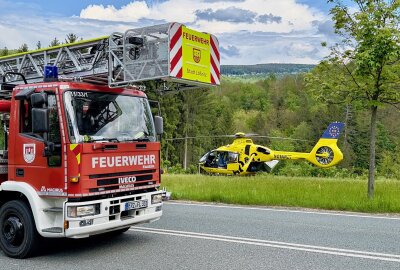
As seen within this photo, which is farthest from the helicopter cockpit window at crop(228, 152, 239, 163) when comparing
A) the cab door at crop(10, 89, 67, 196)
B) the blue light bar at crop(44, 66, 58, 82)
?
the cab door at crop(10, 89, 67, 196)

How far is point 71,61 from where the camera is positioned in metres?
8.23

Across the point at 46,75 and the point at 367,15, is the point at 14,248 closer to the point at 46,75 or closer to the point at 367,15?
the point at 46,75

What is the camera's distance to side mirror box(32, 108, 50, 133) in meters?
6.30

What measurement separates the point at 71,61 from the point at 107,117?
192 centimetres

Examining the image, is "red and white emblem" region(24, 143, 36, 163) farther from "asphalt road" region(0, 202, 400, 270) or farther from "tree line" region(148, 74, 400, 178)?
"tree line" region(148, 74, 400, 178)

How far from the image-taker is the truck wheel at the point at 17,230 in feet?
21.7

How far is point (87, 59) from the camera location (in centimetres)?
807

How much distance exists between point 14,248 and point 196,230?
329 centimetres

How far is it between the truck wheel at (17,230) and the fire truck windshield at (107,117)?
142 centimetres

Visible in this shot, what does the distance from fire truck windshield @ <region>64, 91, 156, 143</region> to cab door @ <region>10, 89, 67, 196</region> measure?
0.83 feet

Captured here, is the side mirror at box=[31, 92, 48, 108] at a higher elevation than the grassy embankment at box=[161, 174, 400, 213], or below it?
higher

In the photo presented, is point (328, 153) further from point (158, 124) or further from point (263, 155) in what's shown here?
point (158, 124)

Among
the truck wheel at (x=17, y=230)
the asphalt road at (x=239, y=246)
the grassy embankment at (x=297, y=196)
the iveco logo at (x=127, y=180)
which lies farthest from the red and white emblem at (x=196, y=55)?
the grassy embankment at (x=297, y=196)

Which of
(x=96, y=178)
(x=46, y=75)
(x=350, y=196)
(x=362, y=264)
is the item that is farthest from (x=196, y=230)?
(x=350, y=196)
